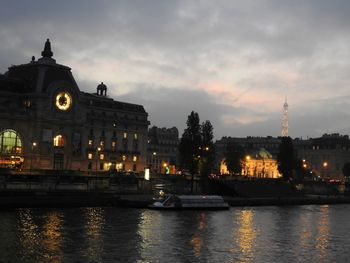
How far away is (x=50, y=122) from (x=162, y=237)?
8755 centimetres

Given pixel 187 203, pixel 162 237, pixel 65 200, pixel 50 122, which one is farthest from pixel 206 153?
pixel 162 237

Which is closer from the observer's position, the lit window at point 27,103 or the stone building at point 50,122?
the stone building at point 50,122

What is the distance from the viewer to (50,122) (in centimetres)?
15000

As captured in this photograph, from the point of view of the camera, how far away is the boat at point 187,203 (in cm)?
10806

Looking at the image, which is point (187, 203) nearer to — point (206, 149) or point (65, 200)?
point (65, 200)

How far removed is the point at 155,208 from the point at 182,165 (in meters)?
44.0

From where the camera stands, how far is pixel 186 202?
11144 centimetres

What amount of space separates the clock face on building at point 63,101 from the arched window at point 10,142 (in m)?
14.4

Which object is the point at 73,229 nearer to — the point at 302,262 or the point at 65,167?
the point at 302,262

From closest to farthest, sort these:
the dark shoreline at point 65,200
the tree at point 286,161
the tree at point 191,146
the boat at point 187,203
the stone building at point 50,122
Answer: the dark shoreline at point 65,200 → the boat at point 187,203 → the stone building at point 50,122 → the tree at point 191,146 → the tree at point 286,161

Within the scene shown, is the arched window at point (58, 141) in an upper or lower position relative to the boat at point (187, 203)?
upper

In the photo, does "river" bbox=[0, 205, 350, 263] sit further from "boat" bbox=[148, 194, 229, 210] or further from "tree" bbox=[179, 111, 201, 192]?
"tree" bbox=[179, 111, 201, 192]

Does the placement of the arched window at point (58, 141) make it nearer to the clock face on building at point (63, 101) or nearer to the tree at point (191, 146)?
the clock face on building at point (63, 101)

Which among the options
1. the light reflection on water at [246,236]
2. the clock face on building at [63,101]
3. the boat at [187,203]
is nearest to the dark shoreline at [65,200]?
the boat at [187,203]
